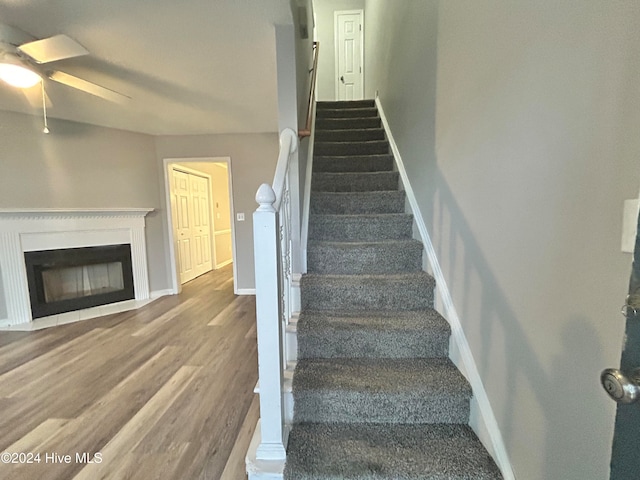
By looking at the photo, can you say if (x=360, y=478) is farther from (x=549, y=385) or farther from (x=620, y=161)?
(x=620, y=161)

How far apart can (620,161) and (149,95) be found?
3475 mm

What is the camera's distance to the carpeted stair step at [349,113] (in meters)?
3.74

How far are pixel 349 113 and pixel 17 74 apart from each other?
9.96 ft

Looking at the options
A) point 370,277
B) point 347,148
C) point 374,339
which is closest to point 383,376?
point 374,339

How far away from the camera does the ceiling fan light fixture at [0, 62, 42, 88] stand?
1885mm

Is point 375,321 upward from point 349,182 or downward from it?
downward

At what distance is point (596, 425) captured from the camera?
77cm

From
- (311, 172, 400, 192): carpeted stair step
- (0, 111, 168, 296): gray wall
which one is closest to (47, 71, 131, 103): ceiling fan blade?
(0, 111, 168, 296): gray wall

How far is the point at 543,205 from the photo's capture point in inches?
36.1

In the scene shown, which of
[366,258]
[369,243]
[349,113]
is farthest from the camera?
[349,113]

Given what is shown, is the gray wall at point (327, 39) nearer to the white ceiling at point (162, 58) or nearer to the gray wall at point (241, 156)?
the gray wall at point (241, 156)

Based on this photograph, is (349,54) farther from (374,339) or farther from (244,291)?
(374,339)

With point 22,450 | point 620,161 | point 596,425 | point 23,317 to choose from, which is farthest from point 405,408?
point 23,317

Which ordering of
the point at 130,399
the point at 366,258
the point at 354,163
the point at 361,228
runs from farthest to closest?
the point at 354,163 < the point at 361,228 < the point at 366,258 < the point at 130,399
